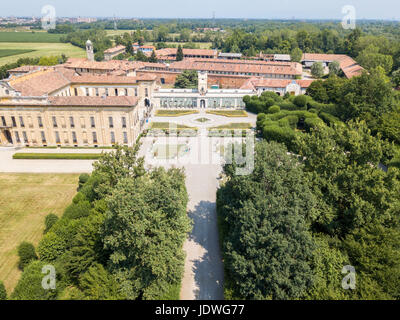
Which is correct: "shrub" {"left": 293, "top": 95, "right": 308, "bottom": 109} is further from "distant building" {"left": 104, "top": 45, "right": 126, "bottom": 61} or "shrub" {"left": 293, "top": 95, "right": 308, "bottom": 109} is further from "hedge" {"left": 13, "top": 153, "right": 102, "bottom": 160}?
"distant building" {"left": 104, "top": 45, "right": 126, "bottom": 61}

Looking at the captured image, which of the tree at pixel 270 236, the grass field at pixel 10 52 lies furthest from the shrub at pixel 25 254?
the grass field at pixel 10 52

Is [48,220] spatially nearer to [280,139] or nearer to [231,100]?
[280,139]

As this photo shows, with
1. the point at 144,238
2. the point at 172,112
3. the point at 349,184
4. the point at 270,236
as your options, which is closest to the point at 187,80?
the point at 172,112

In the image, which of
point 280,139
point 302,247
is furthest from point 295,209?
point 280,139

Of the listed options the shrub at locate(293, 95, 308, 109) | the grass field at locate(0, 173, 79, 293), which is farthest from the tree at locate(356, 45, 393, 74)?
the grass field at locate(0, 173, 79, 293)

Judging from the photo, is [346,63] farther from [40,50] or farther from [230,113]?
[40,50]

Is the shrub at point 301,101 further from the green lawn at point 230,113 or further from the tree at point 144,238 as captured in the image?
the tree at point 144,238
